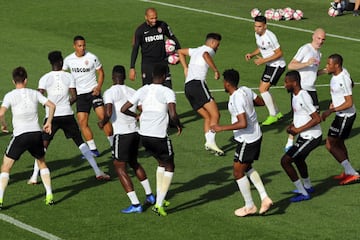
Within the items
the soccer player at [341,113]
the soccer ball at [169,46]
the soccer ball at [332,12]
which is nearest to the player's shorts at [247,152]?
the soccer player at [341,113]

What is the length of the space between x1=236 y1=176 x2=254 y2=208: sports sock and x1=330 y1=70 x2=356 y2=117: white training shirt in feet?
11.8

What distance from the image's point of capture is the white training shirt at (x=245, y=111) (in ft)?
58.1

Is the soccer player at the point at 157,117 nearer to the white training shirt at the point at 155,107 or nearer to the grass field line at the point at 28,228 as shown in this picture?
the white training shirt at the point at 155,107

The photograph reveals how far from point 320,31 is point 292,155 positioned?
4.96 metres

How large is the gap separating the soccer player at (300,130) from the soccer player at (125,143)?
8.70 ft

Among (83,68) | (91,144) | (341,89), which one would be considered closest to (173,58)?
(83,68)

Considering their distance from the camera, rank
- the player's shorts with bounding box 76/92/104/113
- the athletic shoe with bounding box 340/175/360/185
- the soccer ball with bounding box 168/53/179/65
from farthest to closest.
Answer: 1. the soccer ball with bounding box 168/53/179/65
2. the player's shorts with bounding box 76/92/104/113
3. the athletic shoe with bounding box 340/175/360/185

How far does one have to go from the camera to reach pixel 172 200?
1927cm

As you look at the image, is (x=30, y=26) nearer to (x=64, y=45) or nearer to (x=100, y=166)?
(x=64, y=45)

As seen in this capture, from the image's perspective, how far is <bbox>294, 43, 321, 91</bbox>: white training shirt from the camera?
908 inches

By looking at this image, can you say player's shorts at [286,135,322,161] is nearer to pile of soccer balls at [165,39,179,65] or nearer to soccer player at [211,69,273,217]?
soccer player at [211,69,273,217]

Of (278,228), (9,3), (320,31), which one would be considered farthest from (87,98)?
(9,3)

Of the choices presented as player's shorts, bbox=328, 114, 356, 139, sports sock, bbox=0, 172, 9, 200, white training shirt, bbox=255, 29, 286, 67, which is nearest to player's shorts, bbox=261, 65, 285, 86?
white training shirt, bbox=255, 29, 286, 67

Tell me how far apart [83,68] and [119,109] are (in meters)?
4.15
